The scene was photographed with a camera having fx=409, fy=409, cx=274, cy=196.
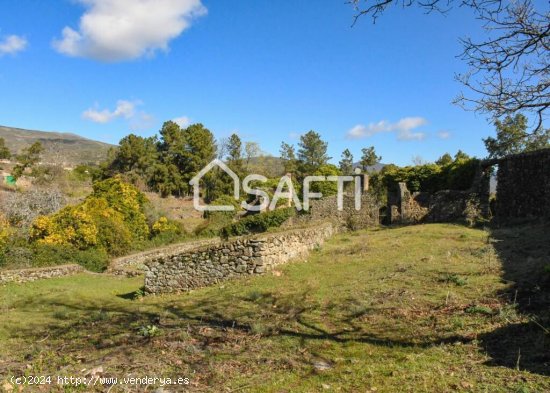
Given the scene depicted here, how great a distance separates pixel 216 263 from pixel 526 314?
7203mm

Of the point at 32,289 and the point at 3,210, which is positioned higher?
the point at 3,210

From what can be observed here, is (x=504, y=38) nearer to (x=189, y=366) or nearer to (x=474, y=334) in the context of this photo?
(x=474, y=334)

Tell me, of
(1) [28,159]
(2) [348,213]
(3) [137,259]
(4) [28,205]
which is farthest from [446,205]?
(1) [28,159]

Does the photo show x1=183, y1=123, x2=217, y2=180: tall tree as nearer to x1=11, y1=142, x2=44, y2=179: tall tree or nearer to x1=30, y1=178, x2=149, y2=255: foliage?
x1=11, y1=142, x2=44, y2=179: tall tree

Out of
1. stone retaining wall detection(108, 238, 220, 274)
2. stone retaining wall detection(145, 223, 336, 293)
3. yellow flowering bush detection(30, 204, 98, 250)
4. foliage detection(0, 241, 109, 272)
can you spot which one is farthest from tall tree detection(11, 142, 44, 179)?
stone retaining wall detection(145, 223, 336, 293)

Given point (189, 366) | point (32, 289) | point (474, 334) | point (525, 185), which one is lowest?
point (32, 289)

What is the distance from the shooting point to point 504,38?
170 inches

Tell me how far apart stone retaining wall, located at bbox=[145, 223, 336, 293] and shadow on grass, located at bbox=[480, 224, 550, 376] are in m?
5.40

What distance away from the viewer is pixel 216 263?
10828 millimetres

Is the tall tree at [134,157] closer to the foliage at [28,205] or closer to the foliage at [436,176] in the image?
the foliage at [28,205]

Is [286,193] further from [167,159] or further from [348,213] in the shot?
[167,159]

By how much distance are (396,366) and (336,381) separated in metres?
0.72

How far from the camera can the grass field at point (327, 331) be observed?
4359mm

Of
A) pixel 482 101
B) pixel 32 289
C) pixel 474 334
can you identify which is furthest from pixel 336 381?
pixel 32 289
